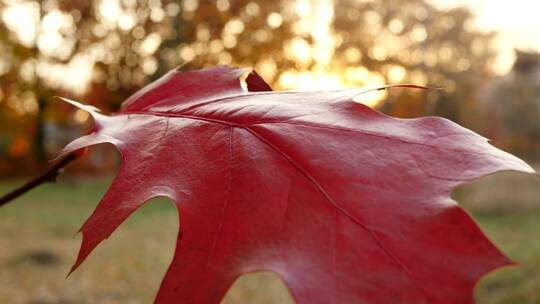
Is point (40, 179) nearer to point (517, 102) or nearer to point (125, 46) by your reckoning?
point (125, 46)

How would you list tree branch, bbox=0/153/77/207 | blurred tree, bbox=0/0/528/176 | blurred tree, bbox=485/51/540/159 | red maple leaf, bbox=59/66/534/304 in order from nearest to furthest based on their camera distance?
1. red maple leaf, bbox=59/66/534/304
2. tree branch, bbox=0/153/77/207
3. blurred tree, bbox=0/0/528/176
4. blurred tree, bbox=485/51/540/159

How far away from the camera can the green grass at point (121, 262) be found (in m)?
3.55

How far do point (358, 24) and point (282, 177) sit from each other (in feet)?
26.8

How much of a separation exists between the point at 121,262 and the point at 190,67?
321 centimetres

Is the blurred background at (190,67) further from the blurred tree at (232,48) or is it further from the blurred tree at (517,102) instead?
the blurred tree at (517,102)

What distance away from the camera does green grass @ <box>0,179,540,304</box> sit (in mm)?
3550

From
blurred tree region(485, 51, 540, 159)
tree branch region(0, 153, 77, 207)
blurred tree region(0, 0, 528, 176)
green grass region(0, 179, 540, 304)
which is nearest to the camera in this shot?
tree branch region(0, 153, 77, 207)

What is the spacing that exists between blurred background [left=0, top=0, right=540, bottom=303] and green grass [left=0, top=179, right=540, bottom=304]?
1cm

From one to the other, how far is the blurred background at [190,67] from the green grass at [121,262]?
0.05ft

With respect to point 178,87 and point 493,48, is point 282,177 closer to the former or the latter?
point 178,87

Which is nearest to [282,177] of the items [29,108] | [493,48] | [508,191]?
[508,191]

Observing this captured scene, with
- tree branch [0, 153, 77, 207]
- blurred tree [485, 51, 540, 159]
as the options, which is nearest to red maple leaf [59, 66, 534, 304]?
tree branch [0, 153, 77, 207]

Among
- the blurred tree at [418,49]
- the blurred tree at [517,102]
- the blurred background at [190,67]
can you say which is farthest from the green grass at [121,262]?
the blurred tree at [517,102]

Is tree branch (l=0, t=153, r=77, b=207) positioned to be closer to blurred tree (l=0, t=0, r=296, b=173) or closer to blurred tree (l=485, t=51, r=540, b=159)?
blurred tree (l=0, t=0, r=296, b=173)
